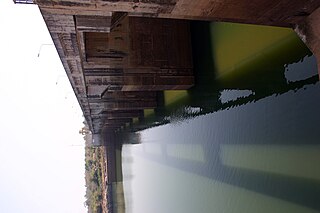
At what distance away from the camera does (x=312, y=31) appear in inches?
137

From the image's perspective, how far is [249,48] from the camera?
301 inches

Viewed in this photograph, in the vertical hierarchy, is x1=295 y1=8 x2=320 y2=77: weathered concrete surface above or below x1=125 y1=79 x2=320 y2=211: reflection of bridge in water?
above

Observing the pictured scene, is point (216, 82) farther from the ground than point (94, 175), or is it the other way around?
point (216, 82)

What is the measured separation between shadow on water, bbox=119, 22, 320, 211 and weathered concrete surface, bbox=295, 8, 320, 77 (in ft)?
7.03

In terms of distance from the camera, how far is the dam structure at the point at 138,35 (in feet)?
11.8

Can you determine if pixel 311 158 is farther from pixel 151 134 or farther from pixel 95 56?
pixel 151 134

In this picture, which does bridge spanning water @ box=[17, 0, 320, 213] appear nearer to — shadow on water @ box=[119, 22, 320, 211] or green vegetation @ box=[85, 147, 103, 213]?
shadow on water @ box=[119, 22, 320, 211]

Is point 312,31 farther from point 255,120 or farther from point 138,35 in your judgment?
point 138,35

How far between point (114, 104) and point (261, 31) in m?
10.2

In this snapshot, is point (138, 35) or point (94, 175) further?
point (94, 175)

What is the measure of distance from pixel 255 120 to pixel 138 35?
434 cm

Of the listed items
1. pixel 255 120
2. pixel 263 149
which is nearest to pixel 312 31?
pixel 263 149

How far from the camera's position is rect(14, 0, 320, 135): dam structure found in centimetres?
359

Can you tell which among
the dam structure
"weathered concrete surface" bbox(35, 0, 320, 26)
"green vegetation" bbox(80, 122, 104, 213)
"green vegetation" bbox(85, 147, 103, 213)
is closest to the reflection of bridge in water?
the dam structure
